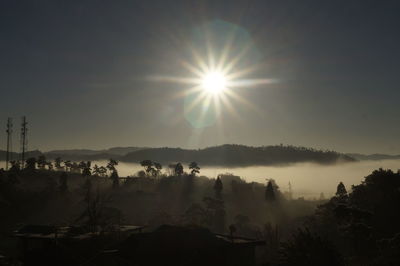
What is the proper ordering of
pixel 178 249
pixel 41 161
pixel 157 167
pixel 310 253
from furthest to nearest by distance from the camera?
pixel 157 167 → pixel 41 161 → pixel 178 249 → pixel 310 253

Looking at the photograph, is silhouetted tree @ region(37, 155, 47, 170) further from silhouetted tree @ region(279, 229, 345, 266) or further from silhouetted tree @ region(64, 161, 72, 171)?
silhouetted tree @ region(279, 229, 345, 266)

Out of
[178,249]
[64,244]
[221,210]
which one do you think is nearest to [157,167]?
[221,210]

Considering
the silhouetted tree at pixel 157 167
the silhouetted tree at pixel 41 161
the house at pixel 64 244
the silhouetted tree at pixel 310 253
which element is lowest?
the house at pixel 64 244

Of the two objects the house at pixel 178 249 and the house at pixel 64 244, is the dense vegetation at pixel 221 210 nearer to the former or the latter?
the house at pixel 178 249

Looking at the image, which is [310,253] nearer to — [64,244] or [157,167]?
[64,244]

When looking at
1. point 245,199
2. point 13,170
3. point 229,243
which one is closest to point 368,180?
point 229,243

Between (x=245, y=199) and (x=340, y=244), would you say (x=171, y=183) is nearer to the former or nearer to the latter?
(x=245, y=199)

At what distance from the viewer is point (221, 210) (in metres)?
104

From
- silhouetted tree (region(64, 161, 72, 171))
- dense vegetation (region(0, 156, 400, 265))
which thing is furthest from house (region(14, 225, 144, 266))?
silhouetted tree (region(64, 161, 72, 171))

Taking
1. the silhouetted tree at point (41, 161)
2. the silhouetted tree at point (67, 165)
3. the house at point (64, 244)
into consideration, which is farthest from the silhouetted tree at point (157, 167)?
the house at point (64, 244)

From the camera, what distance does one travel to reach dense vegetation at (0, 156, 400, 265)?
44.0 m

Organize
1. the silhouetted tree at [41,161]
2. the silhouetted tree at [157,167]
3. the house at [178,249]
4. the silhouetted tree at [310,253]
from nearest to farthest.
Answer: the silhouetted tree at [310,253]
the house at [178,249]
the silhouetted tree at [41,161]
the silhouetted tree at [157,167]

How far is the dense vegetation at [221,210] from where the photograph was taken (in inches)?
1734

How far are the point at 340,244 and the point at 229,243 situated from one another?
51.8m
